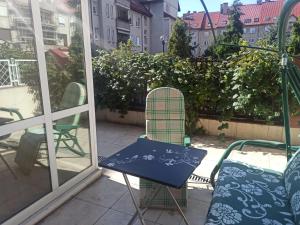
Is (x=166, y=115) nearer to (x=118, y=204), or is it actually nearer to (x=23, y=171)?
(x=118, y=204)

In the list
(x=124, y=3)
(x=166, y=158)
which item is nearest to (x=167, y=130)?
(x=166, y=158)

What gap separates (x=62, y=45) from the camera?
247 centimetres

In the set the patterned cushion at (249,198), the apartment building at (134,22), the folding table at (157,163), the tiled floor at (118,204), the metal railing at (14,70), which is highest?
the apartment building at (134,22)

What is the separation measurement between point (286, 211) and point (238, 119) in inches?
108

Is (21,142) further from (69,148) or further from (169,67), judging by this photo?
(169,67)

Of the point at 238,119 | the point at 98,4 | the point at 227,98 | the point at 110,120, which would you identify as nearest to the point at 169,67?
the point at 227,98

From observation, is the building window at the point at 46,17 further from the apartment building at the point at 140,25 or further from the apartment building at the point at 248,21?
the apartment building at the point at 248,21

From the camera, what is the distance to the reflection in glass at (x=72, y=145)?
250 centimetres

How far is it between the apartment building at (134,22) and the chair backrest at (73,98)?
11.4 meters

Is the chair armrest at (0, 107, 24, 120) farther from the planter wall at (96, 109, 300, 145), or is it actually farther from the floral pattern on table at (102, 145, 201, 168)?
the planter wall at (96, 109, 300, 145)

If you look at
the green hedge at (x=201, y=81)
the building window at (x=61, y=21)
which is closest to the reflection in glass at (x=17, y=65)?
the building window at (x=61, y=21)

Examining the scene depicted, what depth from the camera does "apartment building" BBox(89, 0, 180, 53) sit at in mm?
17766

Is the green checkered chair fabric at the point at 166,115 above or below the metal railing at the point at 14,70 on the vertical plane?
below

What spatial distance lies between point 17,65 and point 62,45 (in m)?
0.51
